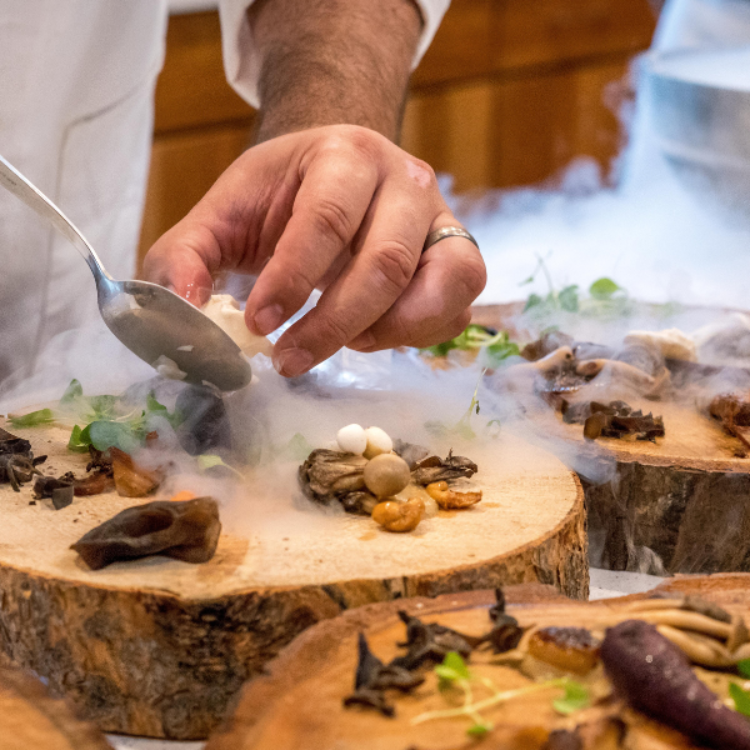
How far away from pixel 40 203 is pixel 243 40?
3.20 ft

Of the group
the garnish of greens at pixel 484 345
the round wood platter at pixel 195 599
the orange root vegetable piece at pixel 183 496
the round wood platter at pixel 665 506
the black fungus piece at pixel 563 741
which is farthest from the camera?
the garnish of greens at pixel 484 345

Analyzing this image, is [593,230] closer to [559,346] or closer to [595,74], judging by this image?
[559,346]

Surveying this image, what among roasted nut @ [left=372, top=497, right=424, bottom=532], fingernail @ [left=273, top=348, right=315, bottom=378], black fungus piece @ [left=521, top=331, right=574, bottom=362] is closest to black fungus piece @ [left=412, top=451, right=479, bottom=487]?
roasted nut @ [left=372, top=497, right=424, bottom=532]

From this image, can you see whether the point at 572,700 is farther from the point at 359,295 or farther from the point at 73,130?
the point at 73,130

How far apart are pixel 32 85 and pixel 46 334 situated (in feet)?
1.68

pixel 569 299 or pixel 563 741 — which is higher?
pixel 563 741

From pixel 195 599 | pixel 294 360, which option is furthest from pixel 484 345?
pixel 195 599

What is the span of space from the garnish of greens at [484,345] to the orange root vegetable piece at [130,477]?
85cm

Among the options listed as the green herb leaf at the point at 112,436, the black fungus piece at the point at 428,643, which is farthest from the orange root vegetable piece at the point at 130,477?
the black fungus piece at the point at 428,643

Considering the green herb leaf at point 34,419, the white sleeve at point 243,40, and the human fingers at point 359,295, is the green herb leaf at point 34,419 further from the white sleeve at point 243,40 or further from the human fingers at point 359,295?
the white sleeve at point 243,40

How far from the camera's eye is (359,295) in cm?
122

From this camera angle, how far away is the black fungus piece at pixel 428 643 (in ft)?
2.64

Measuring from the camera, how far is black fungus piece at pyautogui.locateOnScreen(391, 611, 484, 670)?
2.64 ft

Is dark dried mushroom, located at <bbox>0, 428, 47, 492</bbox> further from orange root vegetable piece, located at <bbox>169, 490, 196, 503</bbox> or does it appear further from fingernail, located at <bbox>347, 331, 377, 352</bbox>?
fingernail, located at <bbox>347, 331, 377, 352</bbox>
